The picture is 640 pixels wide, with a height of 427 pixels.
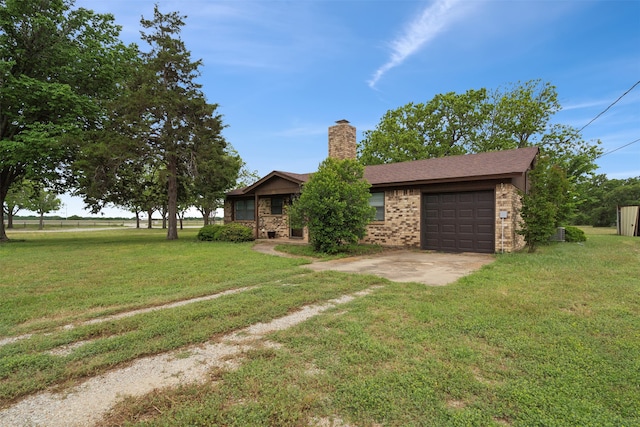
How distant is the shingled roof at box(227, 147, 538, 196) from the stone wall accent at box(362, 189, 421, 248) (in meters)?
0.58

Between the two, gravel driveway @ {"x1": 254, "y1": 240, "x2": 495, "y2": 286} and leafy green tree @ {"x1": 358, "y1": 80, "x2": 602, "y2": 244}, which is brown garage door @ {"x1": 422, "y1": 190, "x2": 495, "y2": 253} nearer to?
gravel driveway @ {"x1": 254, "y1": 240, "x2": 495, "y2": 286}

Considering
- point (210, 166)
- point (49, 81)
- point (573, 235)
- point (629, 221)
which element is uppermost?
point (49, 81)

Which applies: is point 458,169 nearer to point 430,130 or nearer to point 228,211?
point 228,211

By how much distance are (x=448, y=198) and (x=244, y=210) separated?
38.0 feet

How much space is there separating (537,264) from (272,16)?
12174mm

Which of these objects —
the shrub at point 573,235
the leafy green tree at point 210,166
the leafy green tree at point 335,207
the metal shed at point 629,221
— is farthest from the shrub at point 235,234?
the metal shed at point 629,221

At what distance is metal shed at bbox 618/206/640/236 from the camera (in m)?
20.2

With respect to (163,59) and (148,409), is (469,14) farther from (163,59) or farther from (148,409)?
(148,409)

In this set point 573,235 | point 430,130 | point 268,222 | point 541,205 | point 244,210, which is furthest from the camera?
point 430,130

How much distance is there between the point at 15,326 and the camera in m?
3.87

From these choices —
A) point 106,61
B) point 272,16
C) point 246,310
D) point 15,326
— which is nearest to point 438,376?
point 246,310

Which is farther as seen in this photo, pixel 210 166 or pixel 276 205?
pixel 276 205

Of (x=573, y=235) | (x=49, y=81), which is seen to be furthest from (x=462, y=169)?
(x=49, y=81)

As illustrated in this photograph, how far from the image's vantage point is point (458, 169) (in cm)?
1184
